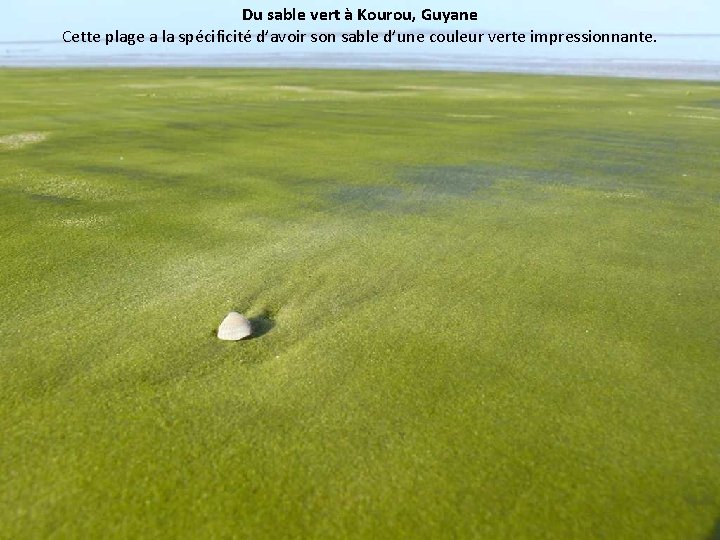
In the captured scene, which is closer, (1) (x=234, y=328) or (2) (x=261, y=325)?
(1) (x=234, y=328)

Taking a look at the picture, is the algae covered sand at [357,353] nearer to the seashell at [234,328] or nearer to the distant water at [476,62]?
the seashell at [234,328]

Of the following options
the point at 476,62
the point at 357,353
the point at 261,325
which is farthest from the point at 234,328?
the point at 476,62

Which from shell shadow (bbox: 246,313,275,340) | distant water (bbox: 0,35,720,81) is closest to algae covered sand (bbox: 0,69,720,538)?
shell shadow (bbox: 246,313,275,340)

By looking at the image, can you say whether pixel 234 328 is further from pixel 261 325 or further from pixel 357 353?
pixel 357 353

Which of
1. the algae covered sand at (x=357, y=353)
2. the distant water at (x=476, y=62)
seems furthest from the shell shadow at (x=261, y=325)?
the distant water at (x=476, y=62)

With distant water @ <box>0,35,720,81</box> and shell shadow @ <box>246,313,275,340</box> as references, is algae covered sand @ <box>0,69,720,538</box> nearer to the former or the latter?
shell shadow @ <box>246,313,275,340</box>
